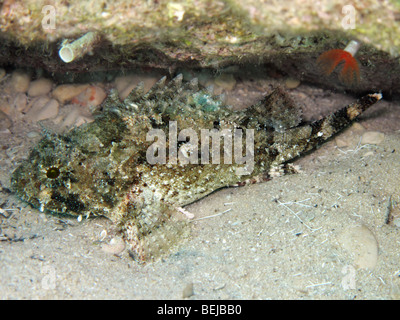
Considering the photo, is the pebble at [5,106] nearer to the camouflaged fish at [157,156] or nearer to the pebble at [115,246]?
the camouflaged fish at [157,156]

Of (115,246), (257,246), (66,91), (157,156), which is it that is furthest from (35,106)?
(257,246)

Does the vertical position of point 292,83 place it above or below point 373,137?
above

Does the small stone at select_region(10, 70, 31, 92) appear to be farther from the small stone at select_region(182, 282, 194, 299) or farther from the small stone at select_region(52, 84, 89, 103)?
the small stone at select_region(182, 282, 194, 299)

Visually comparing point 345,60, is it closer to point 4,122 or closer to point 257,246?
point 257,246

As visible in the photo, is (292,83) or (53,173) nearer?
(53,173)

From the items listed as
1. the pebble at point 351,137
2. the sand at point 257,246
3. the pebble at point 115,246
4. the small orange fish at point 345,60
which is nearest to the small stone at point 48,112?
the sand at point 257,246

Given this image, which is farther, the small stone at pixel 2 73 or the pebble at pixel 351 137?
the small stone at pixel 2 73

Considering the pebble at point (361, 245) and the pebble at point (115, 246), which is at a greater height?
the pebble at point (361, 245)
